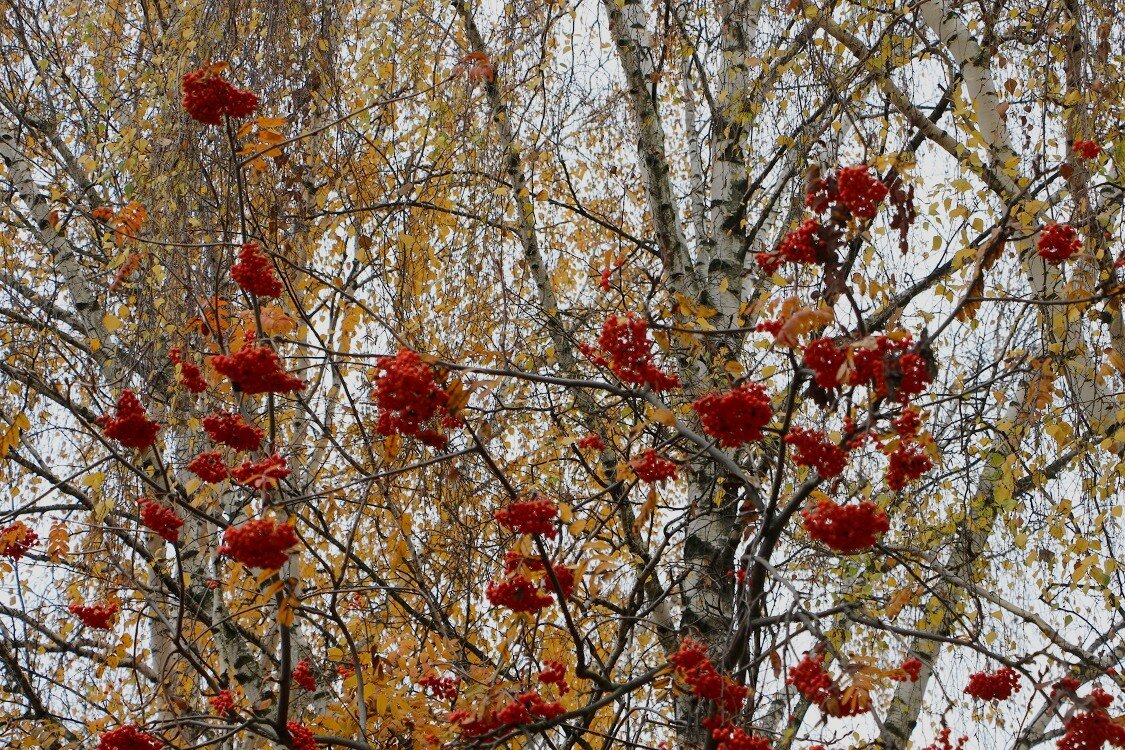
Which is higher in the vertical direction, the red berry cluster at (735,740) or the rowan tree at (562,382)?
the rowan tree at (562,382)

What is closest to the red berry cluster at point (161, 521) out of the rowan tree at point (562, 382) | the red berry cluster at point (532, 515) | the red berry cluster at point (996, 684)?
the rowan tree at point (562, 382)

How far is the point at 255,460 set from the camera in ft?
8.99

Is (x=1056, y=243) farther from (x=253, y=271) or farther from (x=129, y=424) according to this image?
(x=129, y=424)

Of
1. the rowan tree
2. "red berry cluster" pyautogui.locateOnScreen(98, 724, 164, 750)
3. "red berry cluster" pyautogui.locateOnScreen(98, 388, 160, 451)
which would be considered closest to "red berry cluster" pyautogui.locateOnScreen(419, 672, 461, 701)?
the rowan tree

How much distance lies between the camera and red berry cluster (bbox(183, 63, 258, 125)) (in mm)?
2521

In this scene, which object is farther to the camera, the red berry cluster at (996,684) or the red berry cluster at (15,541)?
the red berry cluster at (15,541)

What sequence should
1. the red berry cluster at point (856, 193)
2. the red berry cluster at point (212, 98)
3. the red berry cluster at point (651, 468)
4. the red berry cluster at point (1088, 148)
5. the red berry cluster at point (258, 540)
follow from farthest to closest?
1. the red berry cluster at point (1088, 148)
2. the red berry cluster at point (651, 468)
3. the red berry cluster at point (212, 98)
4. the red berry cluster at point (856, 193)
5. the red berry cluster at point (258, 540)

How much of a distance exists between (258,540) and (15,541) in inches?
63.6

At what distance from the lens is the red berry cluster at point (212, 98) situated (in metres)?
2.52

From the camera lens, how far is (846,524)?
218 centimetres

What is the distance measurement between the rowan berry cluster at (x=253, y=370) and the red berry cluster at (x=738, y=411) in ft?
2.98

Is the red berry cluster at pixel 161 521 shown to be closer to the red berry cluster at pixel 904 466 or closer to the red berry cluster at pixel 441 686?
the red berry cluster at pixel 441 686

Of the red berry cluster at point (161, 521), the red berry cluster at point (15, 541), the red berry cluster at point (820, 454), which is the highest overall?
the red berry cluster at point (15, 541)

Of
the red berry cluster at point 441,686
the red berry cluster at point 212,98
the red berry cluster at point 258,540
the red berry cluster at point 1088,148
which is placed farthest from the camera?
the red berry cluster at point 441,686
